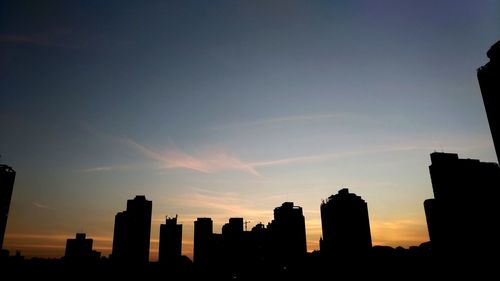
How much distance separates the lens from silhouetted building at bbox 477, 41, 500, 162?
342ft

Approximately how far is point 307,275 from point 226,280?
44.3 metres

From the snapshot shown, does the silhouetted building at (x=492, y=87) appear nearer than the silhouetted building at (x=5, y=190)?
Yes

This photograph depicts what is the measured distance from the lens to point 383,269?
647 ft

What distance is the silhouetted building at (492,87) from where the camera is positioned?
4109 inches

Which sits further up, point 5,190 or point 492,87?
point 492,87

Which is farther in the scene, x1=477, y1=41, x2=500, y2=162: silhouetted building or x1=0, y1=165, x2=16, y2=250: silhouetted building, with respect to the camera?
x1=0, y1=165, x2=16, y2=250: silhouetted building

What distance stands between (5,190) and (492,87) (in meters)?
211

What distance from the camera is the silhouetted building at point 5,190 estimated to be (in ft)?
560

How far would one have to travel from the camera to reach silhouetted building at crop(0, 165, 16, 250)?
170675mm

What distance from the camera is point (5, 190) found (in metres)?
176

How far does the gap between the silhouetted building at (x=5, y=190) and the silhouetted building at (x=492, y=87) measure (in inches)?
7950

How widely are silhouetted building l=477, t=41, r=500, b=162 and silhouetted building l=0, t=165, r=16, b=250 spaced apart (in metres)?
202

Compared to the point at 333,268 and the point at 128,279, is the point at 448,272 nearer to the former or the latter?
the point at 333,268

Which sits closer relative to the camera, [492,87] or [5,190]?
[492,87]
